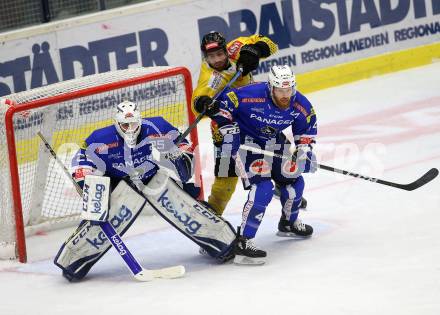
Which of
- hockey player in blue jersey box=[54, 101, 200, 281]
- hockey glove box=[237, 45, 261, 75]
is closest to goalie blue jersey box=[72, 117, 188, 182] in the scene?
hockey player in blue jersey box=[54, 101, 200, 281]

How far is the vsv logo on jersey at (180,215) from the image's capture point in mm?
5676

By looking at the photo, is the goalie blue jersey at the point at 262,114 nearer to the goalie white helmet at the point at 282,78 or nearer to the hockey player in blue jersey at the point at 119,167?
the goalie white helmet at the point at 282,78

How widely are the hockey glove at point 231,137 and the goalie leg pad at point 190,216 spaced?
39cm

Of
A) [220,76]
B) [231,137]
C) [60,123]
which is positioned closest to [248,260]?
[231,137]

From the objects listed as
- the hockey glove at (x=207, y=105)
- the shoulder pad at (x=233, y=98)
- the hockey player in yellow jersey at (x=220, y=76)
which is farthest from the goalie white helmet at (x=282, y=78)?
the hockey player in yellow jersey at (x=220, y=76)

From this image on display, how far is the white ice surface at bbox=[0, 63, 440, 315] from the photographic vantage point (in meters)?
5.00

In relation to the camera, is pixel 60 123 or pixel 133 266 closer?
pixel 133 266

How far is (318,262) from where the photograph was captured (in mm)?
5641

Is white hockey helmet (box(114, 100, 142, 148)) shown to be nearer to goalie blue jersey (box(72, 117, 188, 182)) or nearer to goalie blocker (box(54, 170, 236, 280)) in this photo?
goalie blue jersey (box(72, 117, 188, 182))

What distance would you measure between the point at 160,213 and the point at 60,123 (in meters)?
1.29

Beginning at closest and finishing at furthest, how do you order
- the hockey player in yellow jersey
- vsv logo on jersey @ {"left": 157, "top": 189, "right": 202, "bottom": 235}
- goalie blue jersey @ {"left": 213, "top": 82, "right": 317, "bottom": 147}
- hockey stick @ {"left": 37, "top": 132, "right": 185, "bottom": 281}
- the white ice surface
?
1. the white ice surface
2. hockey stick @ {"left": 37, "top": 132, "right": 185, "bottom": 281}
3. vsv logo on jersey @ {"left": 157, "top": 189, "right": 202, "bottom": 235}
4. goalie blue jersey @ {"left": 213, "top": 82, "right": 317, "bottom": 147}
5. the hockey player in yellow jersey

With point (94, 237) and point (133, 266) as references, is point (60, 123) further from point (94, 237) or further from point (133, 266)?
point (133, 266)

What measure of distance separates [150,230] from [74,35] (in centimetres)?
252

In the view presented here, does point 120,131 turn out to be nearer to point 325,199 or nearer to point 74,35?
point 325,199
